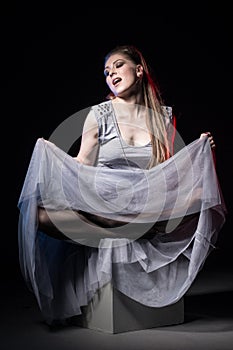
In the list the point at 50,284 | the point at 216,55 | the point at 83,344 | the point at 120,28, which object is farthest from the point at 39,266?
the point at 216,55

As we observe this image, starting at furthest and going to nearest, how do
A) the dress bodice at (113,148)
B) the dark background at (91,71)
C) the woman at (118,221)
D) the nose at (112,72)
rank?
the dark background at (91,71) → the nose at (112,72) → the dress bodice at (113,148) → the woman at (118,221)

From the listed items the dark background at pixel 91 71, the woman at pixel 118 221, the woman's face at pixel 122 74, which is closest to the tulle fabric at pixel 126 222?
the woman at pixel 118 221

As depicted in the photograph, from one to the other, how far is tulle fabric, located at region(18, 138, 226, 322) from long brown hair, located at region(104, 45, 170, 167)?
0.41 feet

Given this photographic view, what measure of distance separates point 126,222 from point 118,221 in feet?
0.10

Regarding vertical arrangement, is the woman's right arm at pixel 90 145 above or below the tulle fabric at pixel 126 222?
above

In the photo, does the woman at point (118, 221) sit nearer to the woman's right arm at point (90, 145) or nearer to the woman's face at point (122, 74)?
the woman's right arm at point (90, 145)

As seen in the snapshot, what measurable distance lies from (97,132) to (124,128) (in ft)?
0.36

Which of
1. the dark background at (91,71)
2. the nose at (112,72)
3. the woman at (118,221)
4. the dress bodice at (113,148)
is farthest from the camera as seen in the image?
the dark background at (91,71)

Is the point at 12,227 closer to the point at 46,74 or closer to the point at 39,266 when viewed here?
the point at 46,74

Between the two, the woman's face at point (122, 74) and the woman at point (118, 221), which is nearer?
the woman at point (118, 221)

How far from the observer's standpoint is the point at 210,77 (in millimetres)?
4965

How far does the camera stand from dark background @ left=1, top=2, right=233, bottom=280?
14.9ft

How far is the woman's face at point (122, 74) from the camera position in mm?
3135

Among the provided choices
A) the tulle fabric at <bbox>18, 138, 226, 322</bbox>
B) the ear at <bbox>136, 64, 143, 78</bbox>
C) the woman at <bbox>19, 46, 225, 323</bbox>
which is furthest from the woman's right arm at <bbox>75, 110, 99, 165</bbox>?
the ear at <bbox>136, 64, 143, 78</bbox>
